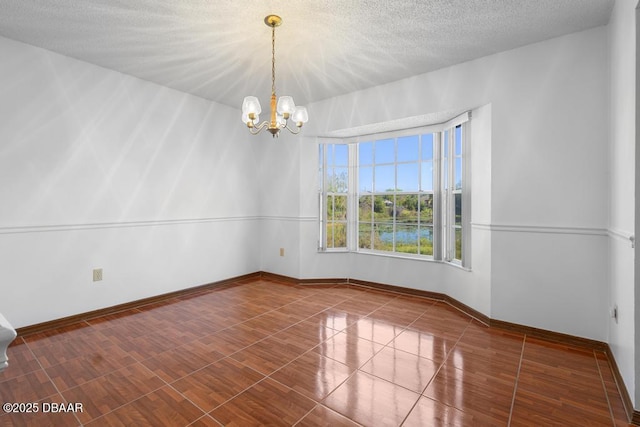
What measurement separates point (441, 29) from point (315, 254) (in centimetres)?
305

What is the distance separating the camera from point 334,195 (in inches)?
179

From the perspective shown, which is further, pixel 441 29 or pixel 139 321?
pixel 139 321

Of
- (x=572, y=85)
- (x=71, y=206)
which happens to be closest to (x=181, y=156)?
(x=71, y=206)

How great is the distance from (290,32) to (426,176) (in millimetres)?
2308

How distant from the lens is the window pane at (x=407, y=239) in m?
3.99

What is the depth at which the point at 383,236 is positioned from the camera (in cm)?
425

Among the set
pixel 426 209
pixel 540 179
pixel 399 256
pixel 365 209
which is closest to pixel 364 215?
pixel 365 209

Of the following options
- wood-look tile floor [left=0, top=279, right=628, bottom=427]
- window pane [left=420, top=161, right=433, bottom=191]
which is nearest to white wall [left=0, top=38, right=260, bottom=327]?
wood-look tile floor [left=0, top=279, right=628, bottom=427]

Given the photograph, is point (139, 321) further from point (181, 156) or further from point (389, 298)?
point (389, 298)

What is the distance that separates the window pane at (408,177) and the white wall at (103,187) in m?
2.35

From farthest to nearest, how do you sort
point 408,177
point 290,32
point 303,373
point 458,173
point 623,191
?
point 408,177
point 458,173
point 290,32
point 303,373
point 623,191

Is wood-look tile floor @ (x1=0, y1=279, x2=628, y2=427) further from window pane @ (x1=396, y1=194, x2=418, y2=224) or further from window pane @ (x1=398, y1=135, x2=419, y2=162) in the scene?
window pane @ (x1=398, y1=135, x2=419, y2=162)

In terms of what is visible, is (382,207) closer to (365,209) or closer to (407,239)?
(365,209)

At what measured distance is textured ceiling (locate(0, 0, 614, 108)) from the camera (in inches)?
89.0
